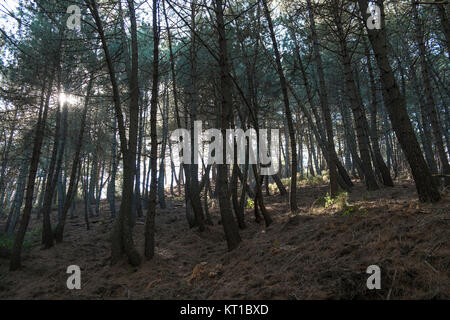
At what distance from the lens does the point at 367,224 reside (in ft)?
13.9

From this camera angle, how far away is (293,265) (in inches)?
152

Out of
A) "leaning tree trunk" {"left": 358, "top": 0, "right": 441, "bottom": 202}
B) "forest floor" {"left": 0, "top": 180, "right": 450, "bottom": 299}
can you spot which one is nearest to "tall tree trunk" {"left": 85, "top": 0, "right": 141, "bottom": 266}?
"forest floor" {"left": 0, "top": 180, "right": 450, "bottom": 299}

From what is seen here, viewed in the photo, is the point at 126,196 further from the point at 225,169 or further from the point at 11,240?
the point at 11,240

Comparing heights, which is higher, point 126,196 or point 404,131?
point 404,131

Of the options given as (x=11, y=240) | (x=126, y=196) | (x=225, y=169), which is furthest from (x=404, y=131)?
(x=11, y=240)

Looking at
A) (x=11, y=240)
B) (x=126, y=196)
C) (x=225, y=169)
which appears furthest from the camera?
(x=11, y=240)

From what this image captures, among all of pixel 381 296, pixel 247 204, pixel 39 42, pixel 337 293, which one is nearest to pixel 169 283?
pixel 337 293

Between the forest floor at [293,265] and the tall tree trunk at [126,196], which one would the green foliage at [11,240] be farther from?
the tall tree trunk at [126,196]

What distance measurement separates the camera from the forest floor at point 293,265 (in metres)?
2.74

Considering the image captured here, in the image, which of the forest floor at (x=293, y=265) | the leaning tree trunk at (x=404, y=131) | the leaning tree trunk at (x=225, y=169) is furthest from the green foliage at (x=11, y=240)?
the leaning tree trunk at (x=404, y=131)

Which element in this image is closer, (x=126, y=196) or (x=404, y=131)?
(x=404, y=131)

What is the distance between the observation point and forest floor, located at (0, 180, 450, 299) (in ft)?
8.99
